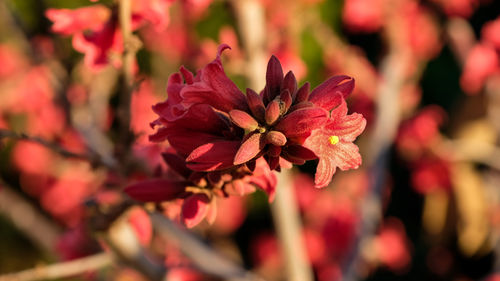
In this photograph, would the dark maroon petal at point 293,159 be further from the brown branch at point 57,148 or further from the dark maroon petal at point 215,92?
the brown branch at point 57,148

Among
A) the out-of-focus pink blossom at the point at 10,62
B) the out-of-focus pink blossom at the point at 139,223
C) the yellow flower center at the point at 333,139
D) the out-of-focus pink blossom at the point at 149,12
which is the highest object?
the out-of-focus pink blossom at the point at 149,12

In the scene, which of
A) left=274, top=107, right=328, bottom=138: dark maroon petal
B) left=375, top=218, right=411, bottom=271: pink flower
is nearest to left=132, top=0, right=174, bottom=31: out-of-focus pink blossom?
left=274, top=107, right=328, bottom=138: dark maroon petal

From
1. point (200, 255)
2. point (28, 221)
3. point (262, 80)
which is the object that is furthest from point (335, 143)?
point (28, 221)

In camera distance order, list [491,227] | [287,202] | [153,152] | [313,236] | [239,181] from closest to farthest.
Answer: [239,181] < [153,152] < [287,202] < [491,227] < [313,236]

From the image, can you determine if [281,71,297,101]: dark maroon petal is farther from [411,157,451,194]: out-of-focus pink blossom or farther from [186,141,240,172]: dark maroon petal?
[411,157,451,194]: out-of-focus pink blossom

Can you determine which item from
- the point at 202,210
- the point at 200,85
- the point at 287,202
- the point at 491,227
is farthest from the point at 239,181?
the point at 491,227

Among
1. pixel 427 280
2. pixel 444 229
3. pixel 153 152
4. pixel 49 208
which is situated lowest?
A: pixel 427 280

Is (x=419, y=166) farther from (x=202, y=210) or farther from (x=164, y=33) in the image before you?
(x=202, y=210)

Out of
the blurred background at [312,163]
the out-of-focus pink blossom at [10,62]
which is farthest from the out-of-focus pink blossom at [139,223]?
the out-of-focus pink blossom at [10,62]
